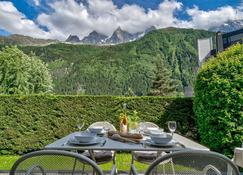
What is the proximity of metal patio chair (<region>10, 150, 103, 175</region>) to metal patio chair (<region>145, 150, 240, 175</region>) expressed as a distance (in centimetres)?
35

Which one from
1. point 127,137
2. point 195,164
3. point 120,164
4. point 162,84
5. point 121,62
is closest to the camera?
point 195,164

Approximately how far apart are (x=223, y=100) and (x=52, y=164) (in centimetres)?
400

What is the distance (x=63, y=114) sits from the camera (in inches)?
264

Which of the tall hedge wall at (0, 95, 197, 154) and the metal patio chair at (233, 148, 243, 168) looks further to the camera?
the tall hedge wall at (0, 95, 197, 154)

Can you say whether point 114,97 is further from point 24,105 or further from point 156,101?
point 24,105

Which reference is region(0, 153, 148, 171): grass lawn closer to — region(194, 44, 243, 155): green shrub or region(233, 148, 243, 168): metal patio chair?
region(194, 44, 243, 155): green shrub

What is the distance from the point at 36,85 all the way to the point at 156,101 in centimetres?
1551

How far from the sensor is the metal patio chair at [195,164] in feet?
4.54

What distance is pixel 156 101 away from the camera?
6.75m

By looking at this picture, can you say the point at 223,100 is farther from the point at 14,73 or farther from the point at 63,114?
the point at 14,73

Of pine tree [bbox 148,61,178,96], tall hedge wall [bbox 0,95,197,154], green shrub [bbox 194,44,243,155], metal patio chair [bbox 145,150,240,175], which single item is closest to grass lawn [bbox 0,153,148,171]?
tall hedge wall [bbox 0,95,197,154]

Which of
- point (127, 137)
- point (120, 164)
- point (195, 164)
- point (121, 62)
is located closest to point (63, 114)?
point (120, 164)

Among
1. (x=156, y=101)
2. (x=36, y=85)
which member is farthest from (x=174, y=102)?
(x=36, y=85)

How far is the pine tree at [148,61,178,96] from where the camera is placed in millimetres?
27547
